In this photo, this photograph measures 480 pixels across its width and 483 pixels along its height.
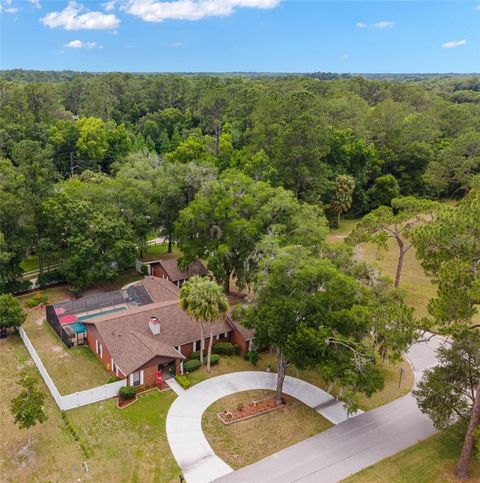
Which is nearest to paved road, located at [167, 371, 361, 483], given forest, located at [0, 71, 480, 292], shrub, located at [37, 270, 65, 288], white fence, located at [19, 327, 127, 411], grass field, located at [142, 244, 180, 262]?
white fence, located at [19, 327, 127, 411]

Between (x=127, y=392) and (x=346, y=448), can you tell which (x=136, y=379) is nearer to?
(x=127, y=392)

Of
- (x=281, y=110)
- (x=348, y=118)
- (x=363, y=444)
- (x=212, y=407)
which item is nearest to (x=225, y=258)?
(x=212, y=407)

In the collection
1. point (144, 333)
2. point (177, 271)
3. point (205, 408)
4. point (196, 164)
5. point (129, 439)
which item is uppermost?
point (196, 164)

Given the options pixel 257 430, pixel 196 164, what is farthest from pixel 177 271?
pixel 257 430

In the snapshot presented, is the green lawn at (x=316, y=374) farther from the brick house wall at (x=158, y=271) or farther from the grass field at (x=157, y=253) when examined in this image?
the grass field at (x=157, y=253)

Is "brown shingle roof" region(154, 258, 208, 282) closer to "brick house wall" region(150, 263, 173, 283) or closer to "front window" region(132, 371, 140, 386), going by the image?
"brick house wall" region(150, 263, 173, 283)

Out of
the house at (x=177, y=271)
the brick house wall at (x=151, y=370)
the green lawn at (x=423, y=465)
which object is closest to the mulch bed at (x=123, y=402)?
the brick house wall at (x=151, y=370)
